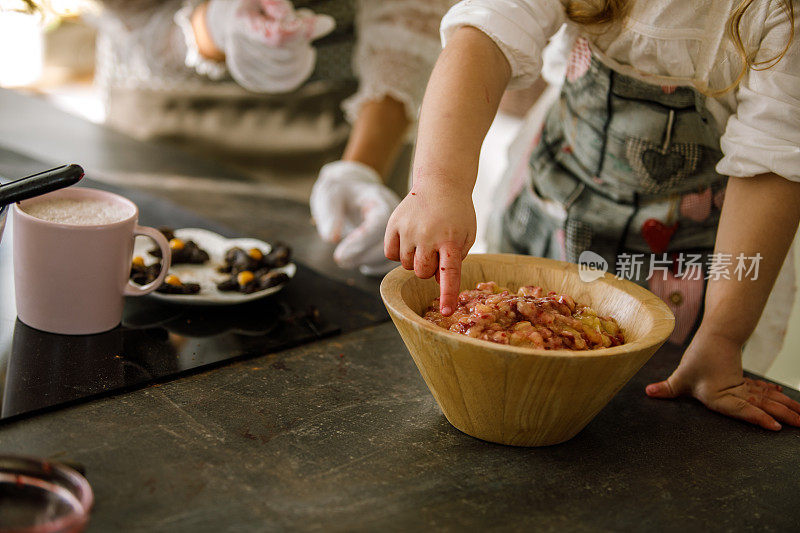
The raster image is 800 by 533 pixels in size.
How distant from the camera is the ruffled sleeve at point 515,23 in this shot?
95 cm

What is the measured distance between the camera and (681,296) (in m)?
1.37

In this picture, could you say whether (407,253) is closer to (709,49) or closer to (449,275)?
(449,275)

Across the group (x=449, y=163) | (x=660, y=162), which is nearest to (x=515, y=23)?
(x=449, y=163)

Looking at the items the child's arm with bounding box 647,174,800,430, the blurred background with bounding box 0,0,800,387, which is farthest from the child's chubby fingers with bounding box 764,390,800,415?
the blurred background with bounding box 0,0,800,387

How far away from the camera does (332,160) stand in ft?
7.70

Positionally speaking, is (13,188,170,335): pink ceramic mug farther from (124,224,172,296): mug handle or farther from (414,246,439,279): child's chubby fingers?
(414,246,439,279): child's chubby fingers

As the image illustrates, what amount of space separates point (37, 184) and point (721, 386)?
0.92 m

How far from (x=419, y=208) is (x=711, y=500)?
1.49 feet

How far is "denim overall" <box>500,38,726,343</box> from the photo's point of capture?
47.1 inches

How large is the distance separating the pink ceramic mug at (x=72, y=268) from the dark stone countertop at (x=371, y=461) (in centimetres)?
17

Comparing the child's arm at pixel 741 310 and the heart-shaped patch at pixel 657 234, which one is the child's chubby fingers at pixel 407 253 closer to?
the child's arm at pixel 741 310

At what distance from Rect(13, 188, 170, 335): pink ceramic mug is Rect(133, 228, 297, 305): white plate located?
0.32 ft

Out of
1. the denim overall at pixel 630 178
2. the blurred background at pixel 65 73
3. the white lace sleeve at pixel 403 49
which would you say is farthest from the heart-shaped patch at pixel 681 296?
the blurred background at pixel 65 73

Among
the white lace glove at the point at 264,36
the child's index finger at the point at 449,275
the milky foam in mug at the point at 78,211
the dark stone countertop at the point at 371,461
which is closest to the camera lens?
the dark stone countertop at the point at 371,461
